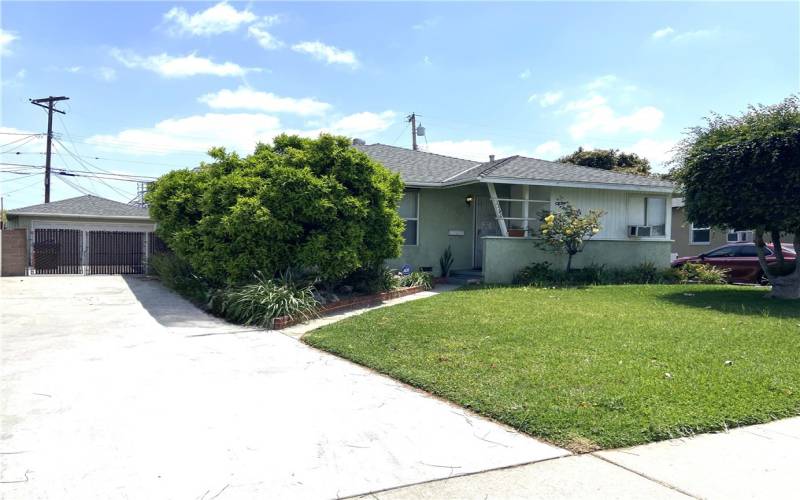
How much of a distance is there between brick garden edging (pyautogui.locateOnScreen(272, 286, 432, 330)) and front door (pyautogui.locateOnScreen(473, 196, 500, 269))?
155 inches

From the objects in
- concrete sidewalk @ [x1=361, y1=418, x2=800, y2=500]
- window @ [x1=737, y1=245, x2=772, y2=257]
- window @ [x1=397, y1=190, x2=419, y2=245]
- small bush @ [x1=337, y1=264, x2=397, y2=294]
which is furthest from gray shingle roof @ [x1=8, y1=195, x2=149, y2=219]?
concrete sidewalk @ [x1=361, y1=418, x2=800, y2=500]

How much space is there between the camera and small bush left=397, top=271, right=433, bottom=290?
13180mm

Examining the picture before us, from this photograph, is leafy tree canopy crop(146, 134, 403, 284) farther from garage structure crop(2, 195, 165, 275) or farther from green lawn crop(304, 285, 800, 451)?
garage structure crop(2, 195, 165, 275)

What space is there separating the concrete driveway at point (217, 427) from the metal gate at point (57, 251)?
504 inches

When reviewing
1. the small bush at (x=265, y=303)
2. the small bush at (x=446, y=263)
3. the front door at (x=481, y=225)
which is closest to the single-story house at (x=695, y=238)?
the front door at (x=481, y=225)

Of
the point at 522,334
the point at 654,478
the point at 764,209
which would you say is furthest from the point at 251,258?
the point at 764,209

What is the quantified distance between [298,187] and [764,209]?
368 inches

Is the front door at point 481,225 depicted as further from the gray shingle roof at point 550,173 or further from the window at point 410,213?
the window at point 410,213

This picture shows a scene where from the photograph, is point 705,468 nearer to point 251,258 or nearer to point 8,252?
point 251,258

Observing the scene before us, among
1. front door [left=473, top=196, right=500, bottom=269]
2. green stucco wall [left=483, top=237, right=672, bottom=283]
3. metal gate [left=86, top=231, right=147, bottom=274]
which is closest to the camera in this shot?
green stucco wall [left=483, top=237, right=672, bottom=283]

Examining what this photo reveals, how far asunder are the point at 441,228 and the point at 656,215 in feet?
22.2

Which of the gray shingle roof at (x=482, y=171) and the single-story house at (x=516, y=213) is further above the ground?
the gray shingle roof at (x=482, y=171)

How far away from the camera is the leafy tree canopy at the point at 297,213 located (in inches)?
395

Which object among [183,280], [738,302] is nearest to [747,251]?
[738,302]
